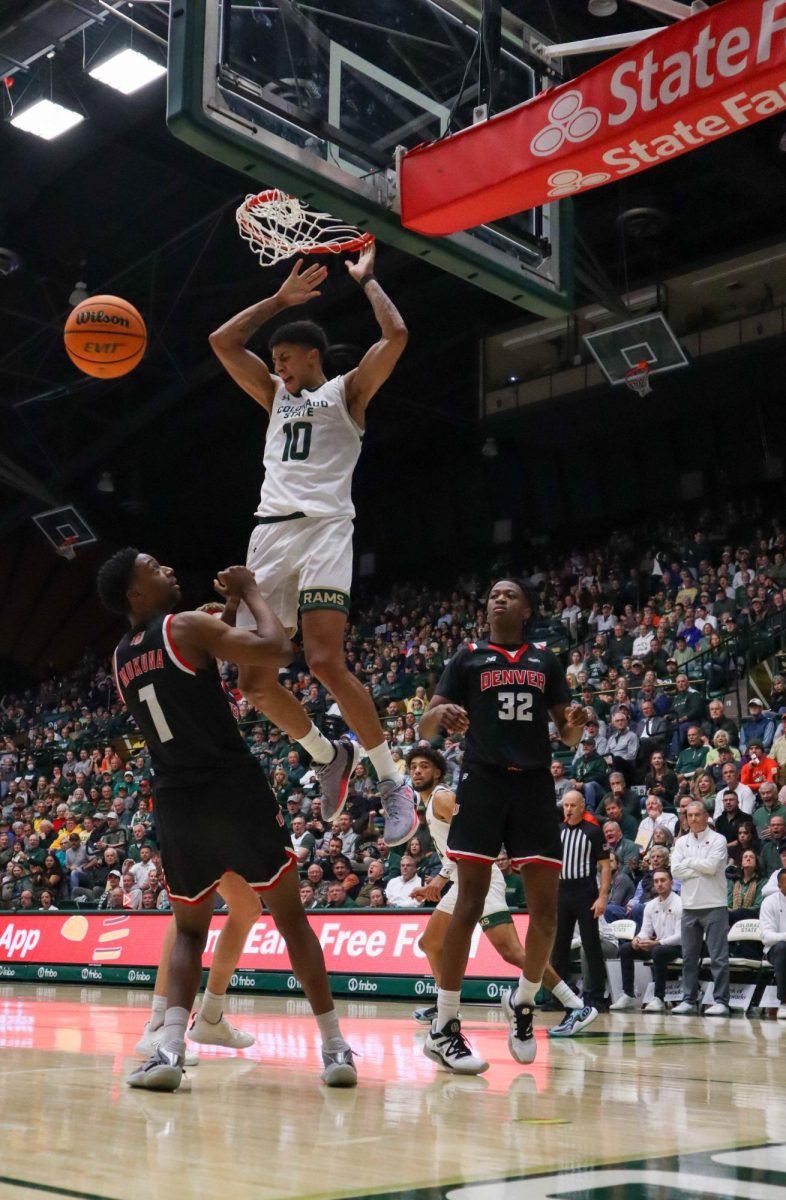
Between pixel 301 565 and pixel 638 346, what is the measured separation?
49.4ft

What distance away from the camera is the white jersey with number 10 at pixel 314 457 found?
18.1ft

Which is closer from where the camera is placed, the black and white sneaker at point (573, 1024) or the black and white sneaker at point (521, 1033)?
the black and white sneaker at point (521, 1033)

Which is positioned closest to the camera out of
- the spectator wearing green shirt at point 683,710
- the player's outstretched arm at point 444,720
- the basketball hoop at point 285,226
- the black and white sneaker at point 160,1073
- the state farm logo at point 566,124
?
the black and white sneaker at point 160,1073

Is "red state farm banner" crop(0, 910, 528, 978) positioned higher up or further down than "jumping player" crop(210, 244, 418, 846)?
further down

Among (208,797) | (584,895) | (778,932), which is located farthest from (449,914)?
(778,932)

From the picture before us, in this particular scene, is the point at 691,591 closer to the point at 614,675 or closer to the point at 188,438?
the point at 614,675

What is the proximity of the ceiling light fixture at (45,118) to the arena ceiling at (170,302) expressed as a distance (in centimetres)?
37

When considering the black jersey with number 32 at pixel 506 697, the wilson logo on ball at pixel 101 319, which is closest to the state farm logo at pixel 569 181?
the black jersey with number 32 at pixel 506 697

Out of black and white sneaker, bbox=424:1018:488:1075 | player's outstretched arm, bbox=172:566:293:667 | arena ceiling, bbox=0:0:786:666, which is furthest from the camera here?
arena ceiling, bbox=0:0:786:666

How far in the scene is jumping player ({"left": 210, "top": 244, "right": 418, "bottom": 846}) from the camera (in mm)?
5426

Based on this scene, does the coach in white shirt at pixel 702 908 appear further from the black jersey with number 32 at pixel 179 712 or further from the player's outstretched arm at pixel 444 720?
the black jersey with number 32 at pixel 179 712

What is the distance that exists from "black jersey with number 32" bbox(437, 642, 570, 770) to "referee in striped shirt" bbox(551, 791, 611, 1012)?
385cm

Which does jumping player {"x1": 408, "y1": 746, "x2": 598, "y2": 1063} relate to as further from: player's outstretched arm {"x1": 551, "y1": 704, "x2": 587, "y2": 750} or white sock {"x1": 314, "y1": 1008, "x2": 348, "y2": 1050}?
white sock {"x1": 314, "y1": 1008, "x2": 348, "y2": 1050}

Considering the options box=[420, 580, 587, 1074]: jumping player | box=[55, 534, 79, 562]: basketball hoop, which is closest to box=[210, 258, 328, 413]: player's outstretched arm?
box=[420, 580, 587, 1074]: jumping player
